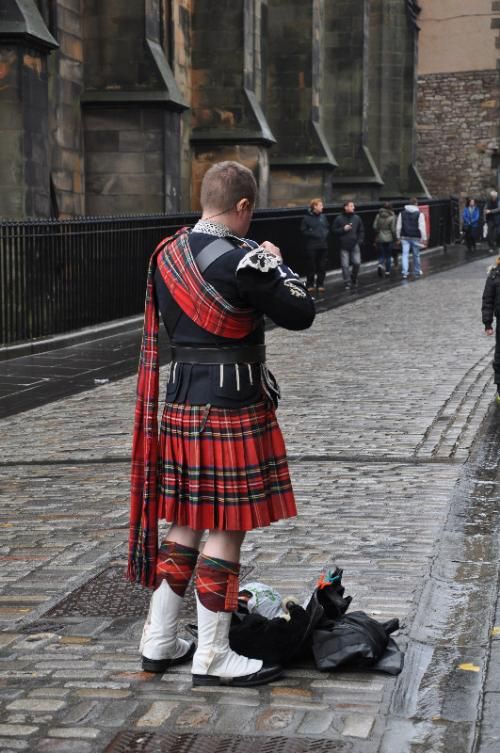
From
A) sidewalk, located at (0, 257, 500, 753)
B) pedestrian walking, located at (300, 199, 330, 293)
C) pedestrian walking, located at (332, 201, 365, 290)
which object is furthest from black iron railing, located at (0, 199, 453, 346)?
pedestrian walking, located at (332, 201, 365, 290)

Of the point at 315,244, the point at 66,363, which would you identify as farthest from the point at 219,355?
the point at 315,244

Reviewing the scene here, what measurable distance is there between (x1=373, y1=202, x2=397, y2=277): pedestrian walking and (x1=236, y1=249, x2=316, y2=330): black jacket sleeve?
74.1ft

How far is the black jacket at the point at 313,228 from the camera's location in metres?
22.7

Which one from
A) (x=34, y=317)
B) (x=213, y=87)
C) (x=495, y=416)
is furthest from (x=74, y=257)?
(x=213, y=87)

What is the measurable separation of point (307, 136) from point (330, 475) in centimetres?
2379

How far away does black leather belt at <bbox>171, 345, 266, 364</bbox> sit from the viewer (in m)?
4.23

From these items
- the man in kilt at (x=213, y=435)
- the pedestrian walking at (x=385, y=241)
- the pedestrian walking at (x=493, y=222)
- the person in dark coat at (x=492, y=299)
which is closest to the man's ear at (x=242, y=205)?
the man in kilt at (x=213, y=435)

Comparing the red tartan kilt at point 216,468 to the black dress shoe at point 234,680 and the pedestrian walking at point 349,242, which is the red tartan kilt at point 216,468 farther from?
the pedestrian walking at point 349,242

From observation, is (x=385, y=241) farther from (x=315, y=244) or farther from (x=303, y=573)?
(x=303, y=573)

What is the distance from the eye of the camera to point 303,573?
5.52 meters

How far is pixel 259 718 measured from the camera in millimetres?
3902

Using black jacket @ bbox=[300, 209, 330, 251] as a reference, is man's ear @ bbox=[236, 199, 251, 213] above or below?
above

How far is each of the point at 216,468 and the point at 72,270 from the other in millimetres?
11985

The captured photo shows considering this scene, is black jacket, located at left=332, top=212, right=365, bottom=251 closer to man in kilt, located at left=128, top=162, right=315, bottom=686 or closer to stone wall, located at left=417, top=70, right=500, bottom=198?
man in kilt, located at left=128, top=162, right=315, bottom=686
